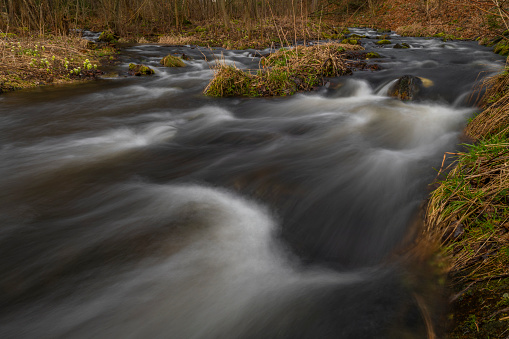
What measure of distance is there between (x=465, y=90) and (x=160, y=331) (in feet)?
21.9

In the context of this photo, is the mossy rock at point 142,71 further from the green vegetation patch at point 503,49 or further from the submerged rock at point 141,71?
the green vegetation patch at point 503,49

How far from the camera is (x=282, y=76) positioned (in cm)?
764

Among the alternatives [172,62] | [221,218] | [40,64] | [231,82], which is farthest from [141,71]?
[221,218]

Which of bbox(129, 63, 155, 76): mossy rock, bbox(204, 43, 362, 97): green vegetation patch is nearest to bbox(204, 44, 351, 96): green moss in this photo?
bbox(204, 43, 362, 97): green vegetation patch

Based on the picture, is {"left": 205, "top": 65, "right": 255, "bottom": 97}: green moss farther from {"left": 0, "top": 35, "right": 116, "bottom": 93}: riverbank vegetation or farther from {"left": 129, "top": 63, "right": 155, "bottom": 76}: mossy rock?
{"left": 0, "top": 35, "right": 116, "bottom": 93}: riverbank vegetation

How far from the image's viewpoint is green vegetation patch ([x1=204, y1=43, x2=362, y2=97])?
7629mm

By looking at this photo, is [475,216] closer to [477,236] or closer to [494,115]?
[477,236]

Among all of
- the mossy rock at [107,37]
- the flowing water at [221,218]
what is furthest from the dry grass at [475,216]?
the mossy rock at [107,37]

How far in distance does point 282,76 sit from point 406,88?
277cm

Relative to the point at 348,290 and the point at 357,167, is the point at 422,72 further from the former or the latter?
the point at 348,290

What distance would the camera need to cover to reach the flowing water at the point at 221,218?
216 centimetres

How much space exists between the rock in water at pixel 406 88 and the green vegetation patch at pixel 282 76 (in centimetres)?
180

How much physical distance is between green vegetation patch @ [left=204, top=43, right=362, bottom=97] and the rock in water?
1804 millimetres

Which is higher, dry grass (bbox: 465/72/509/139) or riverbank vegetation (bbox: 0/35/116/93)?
riverbank vegetation (bbox: 0/35/116/93)
